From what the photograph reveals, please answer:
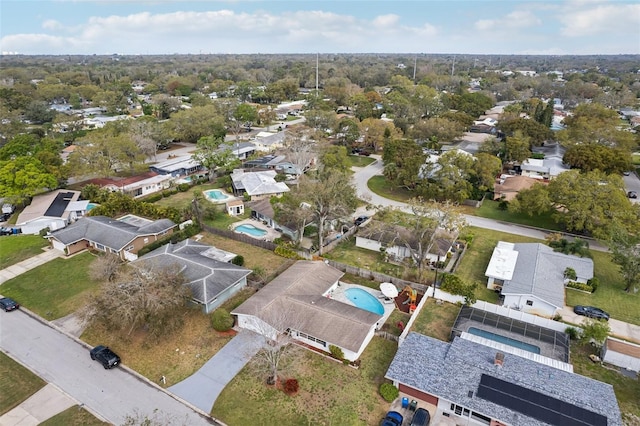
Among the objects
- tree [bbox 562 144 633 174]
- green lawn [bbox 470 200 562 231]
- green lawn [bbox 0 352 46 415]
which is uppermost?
tree [bbox 562 144 633 174]

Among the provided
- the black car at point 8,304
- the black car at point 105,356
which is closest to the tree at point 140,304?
the black car at point 105,356

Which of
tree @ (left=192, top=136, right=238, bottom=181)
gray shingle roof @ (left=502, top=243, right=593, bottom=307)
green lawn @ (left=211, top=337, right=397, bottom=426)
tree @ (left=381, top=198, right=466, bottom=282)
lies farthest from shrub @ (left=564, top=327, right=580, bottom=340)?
tree @ (left=192, top=136, right=238, bottom=181)

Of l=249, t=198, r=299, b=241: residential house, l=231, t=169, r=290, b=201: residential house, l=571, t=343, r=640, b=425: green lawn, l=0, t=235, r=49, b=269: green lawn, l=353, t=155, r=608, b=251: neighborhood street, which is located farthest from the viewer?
l=231, t=169, r=290, b=201: residential house

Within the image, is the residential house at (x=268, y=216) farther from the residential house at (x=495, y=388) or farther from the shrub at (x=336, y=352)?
the residential house at (x=495, y=388)

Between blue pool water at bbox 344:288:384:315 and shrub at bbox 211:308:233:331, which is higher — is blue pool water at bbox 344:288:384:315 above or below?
below

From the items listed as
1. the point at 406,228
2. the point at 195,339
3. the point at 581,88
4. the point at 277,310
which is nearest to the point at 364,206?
the point at 406,228

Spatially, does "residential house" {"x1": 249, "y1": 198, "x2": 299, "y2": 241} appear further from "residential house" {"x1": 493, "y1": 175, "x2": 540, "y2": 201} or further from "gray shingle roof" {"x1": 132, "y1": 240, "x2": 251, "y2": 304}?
"residential house" {"x1": 493, "y1": 175, "x2": 540, "y2": 201}

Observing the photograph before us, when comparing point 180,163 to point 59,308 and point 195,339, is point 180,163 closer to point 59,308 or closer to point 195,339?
point 59,308
